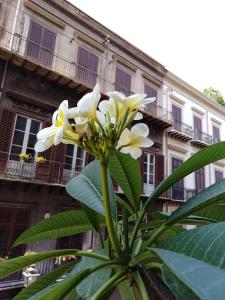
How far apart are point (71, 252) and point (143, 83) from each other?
12.6 meters

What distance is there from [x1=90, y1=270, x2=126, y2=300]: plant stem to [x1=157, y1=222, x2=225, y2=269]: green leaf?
0.16 m

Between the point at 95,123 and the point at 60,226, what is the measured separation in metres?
0.55

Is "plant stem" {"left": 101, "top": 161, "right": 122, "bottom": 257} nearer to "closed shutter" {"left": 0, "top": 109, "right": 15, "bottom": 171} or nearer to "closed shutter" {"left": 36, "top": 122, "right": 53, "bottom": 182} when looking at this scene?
"closed shutter" {"left": 0, "top": 109, "right": 15, "bottom": 171}

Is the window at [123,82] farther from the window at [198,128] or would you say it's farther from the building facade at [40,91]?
the window at [198,128]

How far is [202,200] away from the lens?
0.79 m

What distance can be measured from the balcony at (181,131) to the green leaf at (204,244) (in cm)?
1259

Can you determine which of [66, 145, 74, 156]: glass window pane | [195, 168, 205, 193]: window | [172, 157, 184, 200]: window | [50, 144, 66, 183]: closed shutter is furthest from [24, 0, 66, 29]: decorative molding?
[195, 168, 205, 193]: window

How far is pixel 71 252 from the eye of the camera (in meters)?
0.90

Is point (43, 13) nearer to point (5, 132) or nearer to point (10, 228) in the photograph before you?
point (5, 132)

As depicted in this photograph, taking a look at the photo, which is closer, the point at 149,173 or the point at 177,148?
the point at 149,173

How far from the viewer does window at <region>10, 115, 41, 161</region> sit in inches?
319

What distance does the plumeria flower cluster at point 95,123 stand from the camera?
742 millimetres

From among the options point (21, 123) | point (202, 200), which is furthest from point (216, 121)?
point (202, 200)

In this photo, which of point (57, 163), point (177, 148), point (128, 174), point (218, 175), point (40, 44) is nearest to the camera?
point (128, 174)
